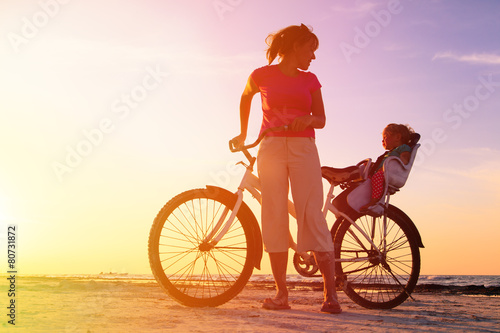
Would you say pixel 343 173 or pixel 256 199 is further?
pixel 343 173

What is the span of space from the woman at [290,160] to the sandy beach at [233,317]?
419 mm

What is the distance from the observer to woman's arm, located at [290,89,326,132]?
419 centimetres

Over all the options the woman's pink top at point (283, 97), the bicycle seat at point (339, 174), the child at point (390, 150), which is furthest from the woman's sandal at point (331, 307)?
the woman's pink top at point (283, 97)

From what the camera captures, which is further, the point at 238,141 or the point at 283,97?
the point at 238,141

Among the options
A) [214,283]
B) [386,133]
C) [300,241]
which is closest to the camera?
[300,241]

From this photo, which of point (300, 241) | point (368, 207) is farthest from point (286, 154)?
point (368, 207)

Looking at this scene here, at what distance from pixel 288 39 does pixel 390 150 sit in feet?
Result: 5.87

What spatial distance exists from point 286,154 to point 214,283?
152cm

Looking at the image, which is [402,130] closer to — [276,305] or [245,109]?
[245,109]

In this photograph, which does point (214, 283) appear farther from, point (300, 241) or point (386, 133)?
point (386, 133)

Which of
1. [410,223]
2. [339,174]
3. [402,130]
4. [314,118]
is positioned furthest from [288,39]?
[410,223]

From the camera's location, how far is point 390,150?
17.3 ft

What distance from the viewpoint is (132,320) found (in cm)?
384

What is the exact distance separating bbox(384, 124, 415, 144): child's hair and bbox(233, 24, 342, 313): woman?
45.6 inches
